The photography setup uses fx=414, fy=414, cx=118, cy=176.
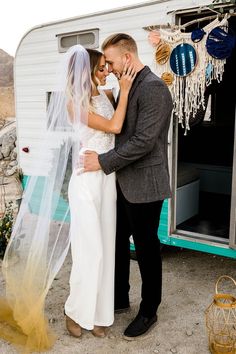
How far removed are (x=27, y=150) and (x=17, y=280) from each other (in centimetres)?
→ 238

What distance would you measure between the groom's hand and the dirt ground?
1176 millimetres

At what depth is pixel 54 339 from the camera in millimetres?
2799

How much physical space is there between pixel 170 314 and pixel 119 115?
1604 millimetres

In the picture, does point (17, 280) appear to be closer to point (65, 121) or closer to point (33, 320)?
point (33, 320)

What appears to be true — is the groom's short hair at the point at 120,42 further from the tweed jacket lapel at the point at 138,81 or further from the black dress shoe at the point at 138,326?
the black dress shoe at the point at 138,326

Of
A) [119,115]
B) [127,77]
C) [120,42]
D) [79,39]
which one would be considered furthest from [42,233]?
[79,39]

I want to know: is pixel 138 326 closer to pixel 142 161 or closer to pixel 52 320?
pixel 52 320

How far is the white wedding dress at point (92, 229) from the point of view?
2645 millimetres

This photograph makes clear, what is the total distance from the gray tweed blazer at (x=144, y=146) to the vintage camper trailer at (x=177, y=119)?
52 cm

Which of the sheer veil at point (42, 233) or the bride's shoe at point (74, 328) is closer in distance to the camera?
the sheer veil at point (42, 233)

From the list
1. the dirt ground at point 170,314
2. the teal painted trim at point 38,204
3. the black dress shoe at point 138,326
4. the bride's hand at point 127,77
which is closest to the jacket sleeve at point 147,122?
the bride's hand at point 127,77

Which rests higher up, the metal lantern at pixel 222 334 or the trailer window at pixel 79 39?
the trailer window at pixel 79 39

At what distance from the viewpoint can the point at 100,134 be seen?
2.65m

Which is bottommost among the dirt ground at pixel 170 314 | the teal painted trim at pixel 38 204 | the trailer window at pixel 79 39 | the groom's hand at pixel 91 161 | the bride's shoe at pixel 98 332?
the dirt ground at pixel 170 314
